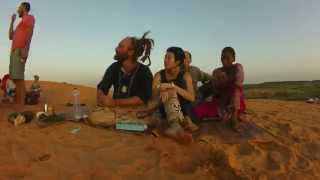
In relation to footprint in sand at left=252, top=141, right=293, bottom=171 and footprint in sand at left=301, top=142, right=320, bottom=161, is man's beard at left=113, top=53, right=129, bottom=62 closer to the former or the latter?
footprint in sand at left=252, top=141, right=293, bottom=171

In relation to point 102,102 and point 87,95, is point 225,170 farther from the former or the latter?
point 87,95

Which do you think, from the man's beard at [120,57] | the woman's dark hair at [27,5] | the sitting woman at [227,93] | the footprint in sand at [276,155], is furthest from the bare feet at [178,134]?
the woman's dark hair at [27,5]

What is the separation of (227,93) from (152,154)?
1.61 m

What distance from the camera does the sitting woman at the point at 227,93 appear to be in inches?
241

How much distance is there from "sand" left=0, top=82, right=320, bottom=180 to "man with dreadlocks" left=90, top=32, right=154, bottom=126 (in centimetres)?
60

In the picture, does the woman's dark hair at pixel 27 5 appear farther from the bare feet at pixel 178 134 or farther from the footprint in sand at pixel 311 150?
the footprint in sand at pixel 311 150

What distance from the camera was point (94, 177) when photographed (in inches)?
182

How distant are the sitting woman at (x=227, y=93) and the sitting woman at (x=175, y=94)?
367 millimetres

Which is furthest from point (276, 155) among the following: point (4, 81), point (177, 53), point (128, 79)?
point (4, 81)

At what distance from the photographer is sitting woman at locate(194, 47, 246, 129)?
241 inches

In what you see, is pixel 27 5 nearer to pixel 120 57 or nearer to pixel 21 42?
pixel 21 42

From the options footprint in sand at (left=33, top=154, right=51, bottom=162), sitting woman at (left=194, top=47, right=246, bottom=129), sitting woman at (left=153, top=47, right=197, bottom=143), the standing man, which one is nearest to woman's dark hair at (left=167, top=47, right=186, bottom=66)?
sitting woman at (left=153, top=47, right=197, bottom=143)

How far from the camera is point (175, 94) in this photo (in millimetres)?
5777

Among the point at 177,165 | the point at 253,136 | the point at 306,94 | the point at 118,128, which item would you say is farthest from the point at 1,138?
the point at 306,94
